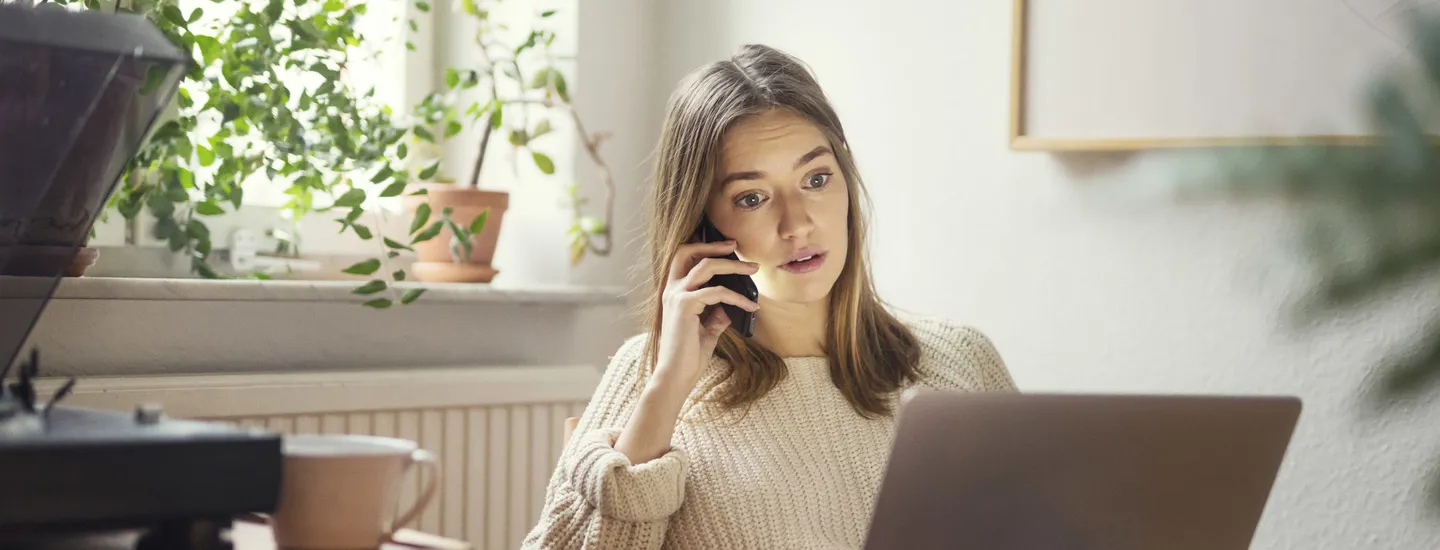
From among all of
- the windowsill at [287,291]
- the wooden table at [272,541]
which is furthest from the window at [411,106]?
the wooden table at [272,541]

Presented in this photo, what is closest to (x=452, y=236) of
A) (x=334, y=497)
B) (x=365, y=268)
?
(x=365, y=268)

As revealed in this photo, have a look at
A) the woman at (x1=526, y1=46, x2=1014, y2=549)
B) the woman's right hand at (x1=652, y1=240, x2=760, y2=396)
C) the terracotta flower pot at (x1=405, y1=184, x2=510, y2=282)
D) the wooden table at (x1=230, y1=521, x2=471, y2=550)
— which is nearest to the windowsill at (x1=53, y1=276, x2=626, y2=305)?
the terracotta flower pot at (x1=405, y1=184, x2=510, y2=282)

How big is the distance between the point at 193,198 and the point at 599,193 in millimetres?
623

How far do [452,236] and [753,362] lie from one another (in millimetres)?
661

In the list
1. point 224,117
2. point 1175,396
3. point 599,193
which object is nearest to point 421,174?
point 224,117

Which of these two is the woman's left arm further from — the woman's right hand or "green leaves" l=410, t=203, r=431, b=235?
"green leaves" l=410, t=203, r=431, b=235

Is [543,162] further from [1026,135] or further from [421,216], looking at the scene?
[1026,135]

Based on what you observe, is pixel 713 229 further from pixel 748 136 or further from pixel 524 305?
pixel 524 305

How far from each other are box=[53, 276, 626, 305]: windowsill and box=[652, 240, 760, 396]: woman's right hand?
50cm

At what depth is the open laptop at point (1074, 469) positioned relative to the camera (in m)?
0.82

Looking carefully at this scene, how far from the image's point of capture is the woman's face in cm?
144

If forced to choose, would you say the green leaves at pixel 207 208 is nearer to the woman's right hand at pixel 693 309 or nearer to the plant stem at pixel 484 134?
the plant stem at pixel 484 134

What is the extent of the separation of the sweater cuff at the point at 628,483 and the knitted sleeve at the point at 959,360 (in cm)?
37

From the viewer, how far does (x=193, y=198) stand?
75.5 inches
